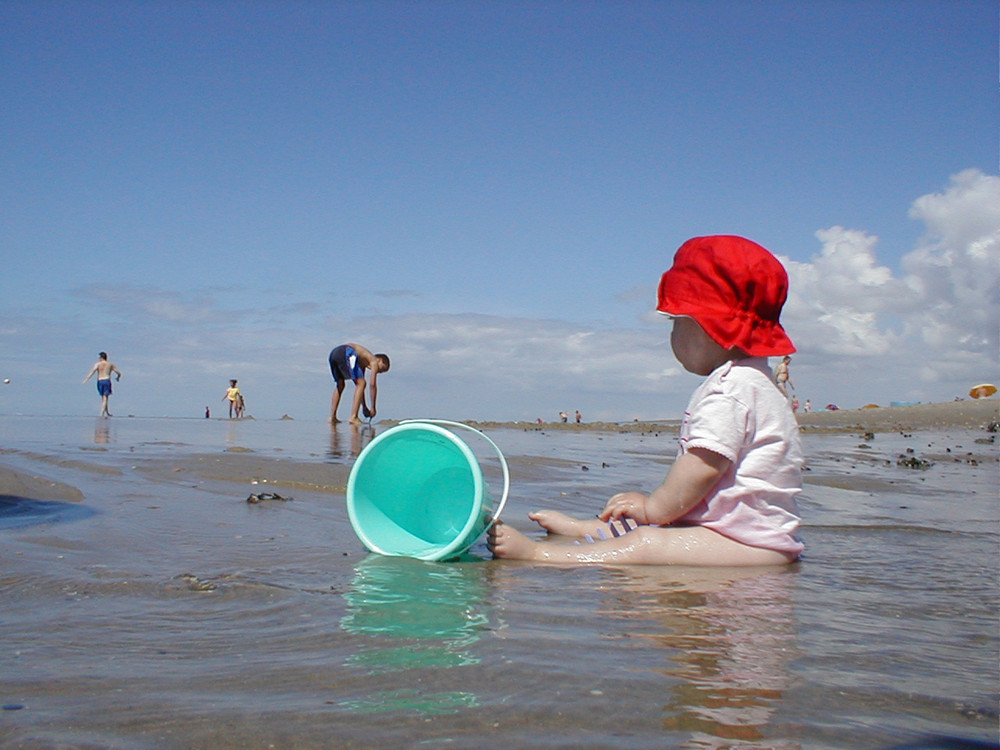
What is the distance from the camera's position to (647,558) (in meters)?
3.11

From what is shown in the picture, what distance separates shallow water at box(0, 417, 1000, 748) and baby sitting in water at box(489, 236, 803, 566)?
134 millimetres

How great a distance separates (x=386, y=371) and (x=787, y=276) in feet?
43.2

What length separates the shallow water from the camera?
4.68 feet

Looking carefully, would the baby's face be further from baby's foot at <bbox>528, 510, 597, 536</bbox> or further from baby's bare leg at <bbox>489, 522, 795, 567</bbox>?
baby's foot at <bbox>528, 510, 597, 536</bbox>

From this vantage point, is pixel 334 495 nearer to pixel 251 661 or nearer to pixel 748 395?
pixel 748 395

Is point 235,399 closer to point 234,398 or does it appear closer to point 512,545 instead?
point 234,398

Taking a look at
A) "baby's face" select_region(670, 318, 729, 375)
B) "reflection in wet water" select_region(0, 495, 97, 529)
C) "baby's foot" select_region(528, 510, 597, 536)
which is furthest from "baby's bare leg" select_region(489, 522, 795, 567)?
"reflection in wet water" select_region(0, 495, 97, 529)

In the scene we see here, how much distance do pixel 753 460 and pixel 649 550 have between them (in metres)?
0.52

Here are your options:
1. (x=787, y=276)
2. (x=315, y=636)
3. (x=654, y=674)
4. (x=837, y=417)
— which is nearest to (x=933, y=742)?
(x=654, y=674)

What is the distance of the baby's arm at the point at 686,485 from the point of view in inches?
122

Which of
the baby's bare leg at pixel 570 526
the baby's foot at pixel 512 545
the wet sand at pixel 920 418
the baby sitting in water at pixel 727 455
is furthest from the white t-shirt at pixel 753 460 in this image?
the wet sand at pixel 920 418

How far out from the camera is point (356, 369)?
591 inches

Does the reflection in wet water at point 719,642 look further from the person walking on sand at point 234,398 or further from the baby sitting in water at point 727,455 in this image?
the person walking on sand at point 234,398

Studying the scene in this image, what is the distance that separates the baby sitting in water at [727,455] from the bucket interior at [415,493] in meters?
0.39
